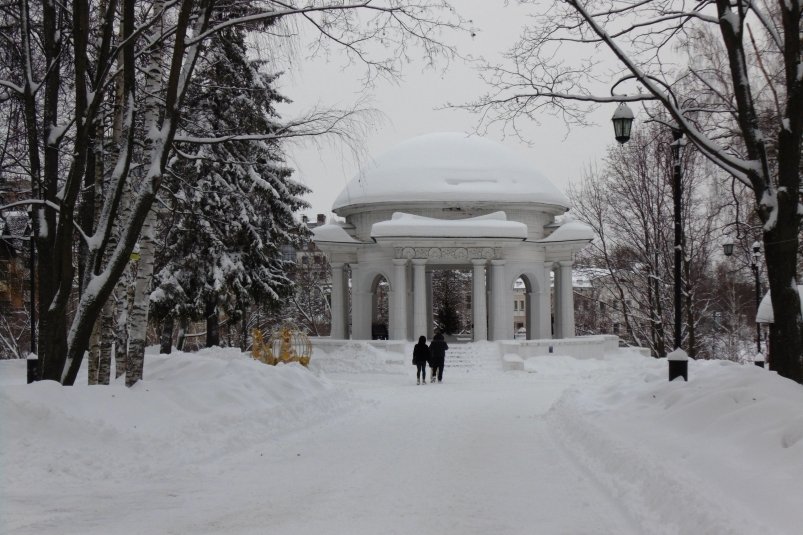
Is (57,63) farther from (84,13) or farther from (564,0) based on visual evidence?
(564,0)

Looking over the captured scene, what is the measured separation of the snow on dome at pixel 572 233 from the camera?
33812 millimetres

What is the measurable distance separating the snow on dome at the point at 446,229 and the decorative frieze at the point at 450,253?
0.79 meters

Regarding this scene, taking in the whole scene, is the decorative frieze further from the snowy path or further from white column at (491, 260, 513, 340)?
the snowy path

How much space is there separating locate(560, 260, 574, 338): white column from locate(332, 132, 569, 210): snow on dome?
2.93 metres

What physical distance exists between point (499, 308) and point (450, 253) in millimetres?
3285

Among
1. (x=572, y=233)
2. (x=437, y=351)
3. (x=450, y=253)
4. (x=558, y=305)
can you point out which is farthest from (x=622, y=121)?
(x=558, y=305)

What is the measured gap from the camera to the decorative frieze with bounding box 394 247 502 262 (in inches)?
1243

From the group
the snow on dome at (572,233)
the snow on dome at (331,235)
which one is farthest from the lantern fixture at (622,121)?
the snow on dome at (331,235)

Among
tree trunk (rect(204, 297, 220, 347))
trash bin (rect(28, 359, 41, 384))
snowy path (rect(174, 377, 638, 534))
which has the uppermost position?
tree trunk (rect(204, 297, 220, 347))

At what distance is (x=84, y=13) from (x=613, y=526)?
9141 millimetres

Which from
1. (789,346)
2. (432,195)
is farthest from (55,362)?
(432,195)

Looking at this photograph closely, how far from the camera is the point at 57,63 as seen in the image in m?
11.2

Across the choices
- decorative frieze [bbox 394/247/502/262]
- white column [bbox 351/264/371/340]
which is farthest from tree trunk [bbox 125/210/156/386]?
white column [bbox 351/264/371/340]

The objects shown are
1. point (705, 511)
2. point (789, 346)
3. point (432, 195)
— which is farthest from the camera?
point (432, 195)
